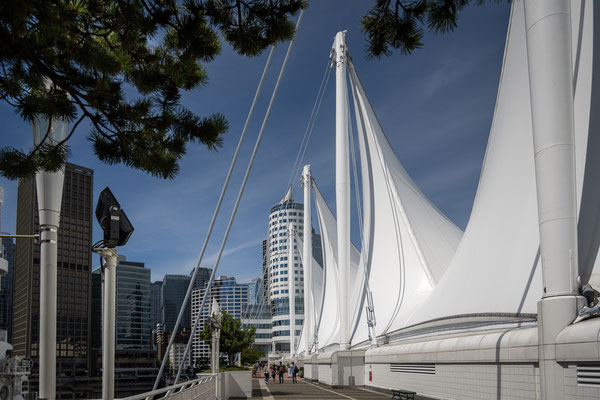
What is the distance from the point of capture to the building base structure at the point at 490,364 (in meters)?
9.03

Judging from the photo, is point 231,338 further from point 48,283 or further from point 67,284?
point 67,284

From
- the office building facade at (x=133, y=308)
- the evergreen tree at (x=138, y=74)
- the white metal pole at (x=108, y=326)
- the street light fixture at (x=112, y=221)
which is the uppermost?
the evergreen tree at (x=138, y=74)

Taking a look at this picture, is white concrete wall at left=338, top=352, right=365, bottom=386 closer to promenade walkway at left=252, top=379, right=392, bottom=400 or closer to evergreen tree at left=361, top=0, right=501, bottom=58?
promenade walkway at left=252, top=379, right=392, bottom=400

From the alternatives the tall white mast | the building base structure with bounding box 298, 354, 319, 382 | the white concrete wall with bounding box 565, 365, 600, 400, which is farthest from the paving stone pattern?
the building base structure with bounding box 298, 354, 319, 382

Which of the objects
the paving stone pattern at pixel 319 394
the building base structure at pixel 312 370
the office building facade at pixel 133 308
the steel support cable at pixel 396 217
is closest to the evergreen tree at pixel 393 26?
the paving stone pattern at pixel 319 394

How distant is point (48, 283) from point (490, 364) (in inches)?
404

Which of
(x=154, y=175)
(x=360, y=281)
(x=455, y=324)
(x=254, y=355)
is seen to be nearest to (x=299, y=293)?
(x=254, y=355)

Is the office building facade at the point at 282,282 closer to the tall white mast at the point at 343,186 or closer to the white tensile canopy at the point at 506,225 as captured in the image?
the tall white mast at the point at 343,186

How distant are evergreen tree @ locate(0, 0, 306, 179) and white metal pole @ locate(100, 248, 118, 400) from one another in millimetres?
1076

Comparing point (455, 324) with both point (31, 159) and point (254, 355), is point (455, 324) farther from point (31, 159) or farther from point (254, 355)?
point (254, 355)

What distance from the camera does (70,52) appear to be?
452 cm

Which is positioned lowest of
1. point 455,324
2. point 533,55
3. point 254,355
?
point 254,355

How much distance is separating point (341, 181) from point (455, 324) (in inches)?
574

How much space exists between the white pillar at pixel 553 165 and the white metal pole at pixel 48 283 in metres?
8.03
